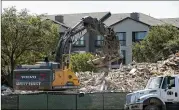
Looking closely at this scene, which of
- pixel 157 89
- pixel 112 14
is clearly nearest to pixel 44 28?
pixel 157 89

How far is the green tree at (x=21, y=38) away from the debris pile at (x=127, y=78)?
21.1 ft

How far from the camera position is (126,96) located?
990 inches

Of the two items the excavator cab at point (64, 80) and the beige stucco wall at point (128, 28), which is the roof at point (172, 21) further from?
the excavator cab at point (64, 80)

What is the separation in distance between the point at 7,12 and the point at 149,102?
22.6 m

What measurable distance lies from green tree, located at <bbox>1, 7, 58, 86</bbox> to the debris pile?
6.45m

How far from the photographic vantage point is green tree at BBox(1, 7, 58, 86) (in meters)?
40.9

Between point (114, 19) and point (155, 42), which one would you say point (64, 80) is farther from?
point (114, 19)

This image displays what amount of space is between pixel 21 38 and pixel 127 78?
11578 millimetres

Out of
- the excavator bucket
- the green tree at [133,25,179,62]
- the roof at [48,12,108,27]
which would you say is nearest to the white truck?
the excavator bucket

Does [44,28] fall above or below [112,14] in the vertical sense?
below

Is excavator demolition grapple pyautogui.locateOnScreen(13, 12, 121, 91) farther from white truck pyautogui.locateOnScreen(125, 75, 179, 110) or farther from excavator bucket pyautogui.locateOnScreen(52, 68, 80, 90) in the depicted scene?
white truck pyautogui.locateOnScreen(125, 75, 179, 110)

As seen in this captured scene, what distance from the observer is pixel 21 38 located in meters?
41.1

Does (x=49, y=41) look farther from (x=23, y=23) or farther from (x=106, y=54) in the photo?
(x=106, y=54)

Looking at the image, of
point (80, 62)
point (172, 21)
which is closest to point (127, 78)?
point (80, 62)
